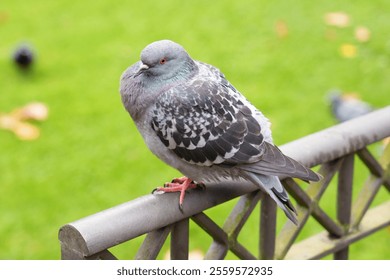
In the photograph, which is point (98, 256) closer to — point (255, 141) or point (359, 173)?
point (255, 141)

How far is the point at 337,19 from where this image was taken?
659 cm

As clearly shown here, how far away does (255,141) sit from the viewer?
2.60m

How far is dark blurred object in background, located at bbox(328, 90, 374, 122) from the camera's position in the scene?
5211mm

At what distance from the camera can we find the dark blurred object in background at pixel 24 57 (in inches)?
235

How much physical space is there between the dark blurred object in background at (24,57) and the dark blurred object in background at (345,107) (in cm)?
228

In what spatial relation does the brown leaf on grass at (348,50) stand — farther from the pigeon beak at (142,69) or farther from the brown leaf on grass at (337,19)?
the pigeon beak at (142,69)

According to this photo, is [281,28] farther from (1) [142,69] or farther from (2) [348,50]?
(1) [142,69]

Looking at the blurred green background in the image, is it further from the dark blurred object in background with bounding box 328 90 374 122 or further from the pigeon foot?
the pigeon foot

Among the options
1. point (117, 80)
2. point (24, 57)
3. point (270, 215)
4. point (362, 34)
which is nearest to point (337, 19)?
point (362, 34)

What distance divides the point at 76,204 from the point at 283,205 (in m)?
2.47

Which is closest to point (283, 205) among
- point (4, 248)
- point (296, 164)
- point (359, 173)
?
point (296, 164)

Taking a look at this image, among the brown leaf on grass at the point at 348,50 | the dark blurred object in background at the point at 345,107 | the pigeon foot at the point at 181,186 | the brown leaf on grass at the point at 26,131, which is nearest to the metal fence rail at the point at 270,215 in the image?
the pigeon foot at the point at 181,186

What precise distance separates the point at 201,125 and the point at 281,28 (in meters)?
4.09
